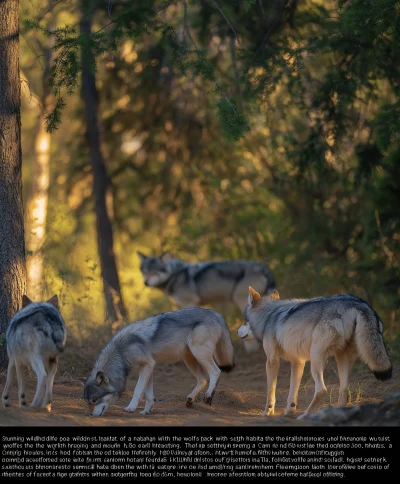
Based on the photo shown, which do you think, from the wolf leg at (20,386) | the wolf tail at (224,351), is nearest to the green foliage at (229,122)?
the wolf tail at (224,351)

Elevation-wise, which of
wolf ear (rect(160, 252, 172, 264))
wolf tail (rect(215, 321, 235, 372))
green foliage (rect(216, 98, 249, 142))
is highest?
green foliage (rect(216, 98, 249, 142))

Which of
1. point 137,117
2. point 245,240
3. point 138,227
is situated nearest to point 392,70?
point 245,240

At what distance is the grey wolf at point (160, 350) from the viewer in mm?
9234

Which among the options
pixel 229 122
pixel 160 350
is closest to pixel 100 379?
pixel 160 350

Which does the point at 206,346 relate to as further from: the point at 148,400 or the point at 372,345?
the point at 372,345

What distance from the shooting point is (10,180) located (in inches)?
411

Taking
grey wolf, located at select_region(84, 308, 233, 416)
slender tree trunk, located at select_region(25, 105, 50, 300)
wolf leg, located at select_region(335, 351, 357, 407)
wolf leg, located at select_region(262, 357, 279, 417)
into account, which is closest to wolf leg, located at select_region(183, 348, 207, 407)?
grey wolf, located at select_region(84, 308, 233, 416)

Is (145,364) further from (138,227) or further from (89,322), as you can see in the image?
(138,227)

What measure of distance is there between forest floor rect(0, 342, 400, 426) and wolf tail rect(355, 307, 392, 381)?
111cm

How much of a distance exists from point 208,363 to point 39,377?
236 cm

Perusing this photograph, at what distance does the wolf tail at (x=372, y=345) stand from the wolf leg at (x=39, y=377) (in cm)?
372

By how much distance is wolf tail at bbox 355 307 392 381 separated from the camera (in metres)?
8.38

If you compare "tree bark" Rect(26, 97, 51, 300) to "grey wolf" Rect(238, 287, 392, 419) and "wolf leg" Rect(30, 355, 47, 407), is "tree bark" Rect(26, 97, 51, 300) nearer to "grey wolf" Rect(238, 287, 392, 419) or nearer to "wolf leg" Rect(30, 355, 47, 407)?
"wolf leg" Rect(30, 355, 47, 407)

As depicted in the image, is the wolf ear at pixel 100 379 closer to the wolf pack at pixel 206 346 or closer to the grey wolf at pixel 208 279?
the wolf pack at pixel 206 346
